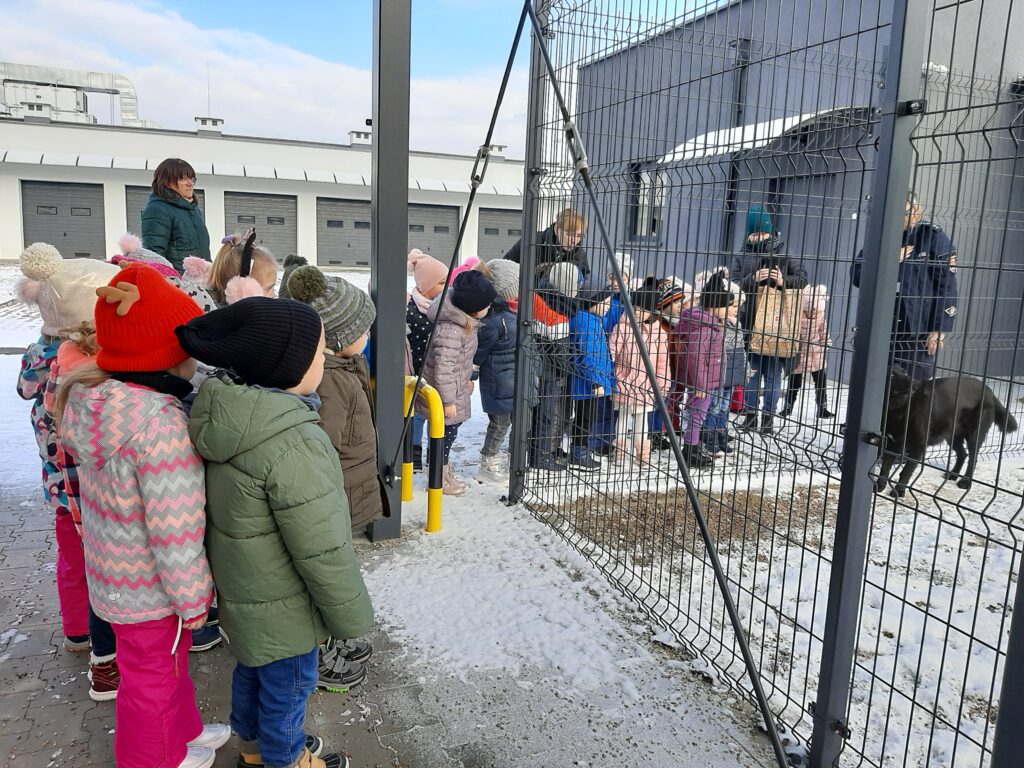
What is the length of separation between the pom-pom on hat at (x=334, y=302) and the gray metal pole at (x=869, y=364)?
1691 millimetres

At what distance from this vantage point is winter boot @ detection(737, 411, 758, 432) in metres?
2.33

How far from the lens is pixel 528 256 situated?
4043 mm

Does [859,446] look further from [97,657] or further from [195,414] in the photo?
[97,657]

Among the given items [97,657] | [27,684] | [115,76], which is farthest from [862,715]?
[115,76]

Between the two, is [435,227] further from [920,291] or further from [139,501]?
[139,501]

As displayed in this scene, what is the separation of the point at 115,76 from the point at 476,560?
3382 cm

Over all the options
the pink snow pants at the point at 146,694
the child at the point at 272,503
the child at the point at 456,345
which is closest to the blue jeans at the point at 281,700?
the child at the point at 272,503

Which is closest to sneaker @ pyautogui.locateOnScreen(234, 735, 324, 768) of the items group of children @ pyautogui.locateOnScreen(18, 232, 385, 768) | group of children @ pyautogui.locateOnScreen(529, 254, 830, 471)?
group of children @ pyautogui.locateOnScreen(18, 232, 385, 768)

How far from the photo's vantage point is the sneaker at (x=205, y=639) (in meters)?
2.65

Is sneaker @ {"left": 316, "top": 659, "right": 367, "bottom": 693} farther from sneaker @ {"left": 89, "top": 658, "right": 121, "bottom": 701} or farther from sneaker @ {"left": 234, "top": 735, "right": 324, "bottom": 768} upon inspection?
sneaker @ {"left": 89, "top": 658, "right": 121, "bottom": 701}

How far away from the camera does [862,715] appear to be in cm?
240

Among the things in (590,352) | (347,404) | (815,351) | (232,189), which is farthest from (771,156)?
(232,189)

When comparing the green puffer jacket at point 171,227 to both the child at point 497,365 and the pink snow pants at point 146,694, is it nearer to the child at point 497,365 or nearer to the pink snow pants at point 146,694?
the child at point 497,365

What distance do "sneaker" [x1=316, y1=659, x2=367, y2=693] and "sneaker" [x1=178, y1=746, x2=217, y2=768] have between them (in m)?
0.43
